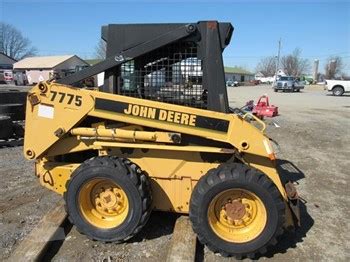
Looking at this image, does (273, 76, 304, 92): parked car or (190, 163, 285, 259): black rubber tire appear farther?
(273, 76, 304, 92): parked car

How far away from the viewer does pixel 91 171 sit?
387 cm

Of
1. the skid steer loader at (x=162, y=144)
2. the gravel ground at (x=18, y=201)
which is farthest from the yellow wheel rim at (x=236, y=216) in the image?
the gravel ground at (x=18, y=201)

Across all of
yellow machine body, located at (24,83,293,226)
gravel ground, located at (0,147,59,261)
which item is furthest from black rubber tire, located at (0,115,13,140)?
yellow machine body, located at (24,83,293,226)

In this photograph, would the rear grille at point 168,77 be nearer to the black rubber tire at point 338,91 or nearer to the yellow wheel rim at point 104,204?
the yellow wheel rim at point 104,204

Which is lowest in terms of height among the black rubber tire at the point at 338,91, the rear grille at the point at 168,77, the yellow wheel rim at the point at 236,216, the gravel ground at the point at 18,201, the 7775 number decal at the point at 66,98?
the gravel ground at the point at 18,201

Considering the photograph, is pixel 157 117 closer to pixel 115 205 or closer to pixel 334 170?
pixel 115 205

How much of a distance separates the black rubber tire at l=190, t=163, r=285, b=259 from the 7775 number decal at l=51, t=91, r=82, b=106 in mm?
1472

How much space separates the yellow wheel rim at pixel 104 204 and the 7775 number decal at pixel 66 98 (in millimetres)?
846

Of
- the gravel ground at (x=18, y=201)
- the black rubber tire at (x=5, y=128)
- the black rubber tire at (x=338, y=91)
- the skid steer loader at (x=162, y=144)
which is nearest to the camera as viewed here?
the skid steer loader at (x=162, y=144)

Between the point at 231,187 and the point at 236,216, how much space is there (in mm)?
389

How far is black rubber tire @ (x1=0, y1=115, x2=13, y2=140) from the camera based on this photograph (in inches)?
325

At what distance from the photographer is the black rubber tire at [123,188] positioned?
3.82 meters

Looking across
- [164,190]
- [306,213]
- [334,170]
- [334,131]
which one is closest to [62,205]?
[164,190]

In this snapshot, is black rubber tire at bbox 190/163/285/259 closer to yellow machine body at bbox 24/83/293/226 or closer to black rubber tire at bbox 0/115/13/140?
yellow machine body at bbox 24/83/293/226
